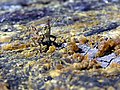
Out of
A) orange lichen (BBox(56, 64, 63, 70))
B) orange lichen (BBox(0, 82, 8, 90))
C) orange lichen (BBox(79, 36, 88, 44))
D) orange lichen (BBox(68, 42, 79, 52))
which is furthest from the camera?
orange lichen (BBox(79, 36, 88, 44))

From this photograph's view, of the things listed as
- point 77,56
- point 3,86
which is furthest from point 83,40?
point 3,86

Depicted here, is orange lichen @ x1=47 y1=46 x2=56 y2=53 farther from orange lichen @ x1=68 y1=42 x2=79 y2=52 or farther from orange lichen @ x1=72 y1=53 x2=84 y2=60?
orange lichen @ x1=72 y1=53 x2=84 y2=60

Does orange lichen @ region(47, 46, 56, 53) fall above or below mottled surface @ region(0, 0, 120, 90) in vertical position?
above

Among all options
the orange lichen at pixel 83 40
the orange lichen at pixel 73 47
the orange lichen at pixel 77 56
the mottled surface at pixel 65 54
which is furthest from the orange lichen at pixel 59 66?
the orange lichen at pixel 83 40

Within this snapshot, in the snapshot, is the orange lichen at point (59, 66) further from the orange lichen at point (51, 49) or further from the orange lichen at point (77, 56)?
the orange lichen at point (51, 49)

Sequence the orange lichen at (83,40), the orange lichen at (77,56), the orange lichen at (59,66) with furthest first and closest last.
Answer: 1. the orange lichen at (83,40)
2. the orange lichen at (77,56)
3. the orange lichen at (59,66)

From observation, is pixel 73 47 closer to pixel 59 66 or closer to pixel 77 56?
pixel 77 56

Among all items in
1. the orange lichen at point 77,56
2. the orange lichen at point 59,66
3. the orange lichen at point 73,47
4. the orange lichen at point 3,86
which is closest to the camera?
the orange lichen at point 3,86

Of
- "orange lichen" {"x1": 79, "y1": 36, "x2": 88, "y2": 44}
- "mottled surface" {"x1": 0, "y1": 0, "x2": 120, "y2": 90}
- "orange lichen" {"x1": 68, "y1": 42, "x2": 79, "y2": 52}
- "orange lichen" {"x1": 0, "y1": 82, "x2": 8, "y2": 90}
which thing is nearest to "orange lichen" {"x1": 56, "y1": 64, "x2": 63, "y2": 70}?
"mottled surface" {"x1": 0, "y1": 0, "x2": 120, "y2": 90}

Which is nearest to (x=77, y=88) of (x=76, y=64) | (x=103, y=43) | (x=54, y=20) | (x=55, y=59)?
(x=76, y=64)

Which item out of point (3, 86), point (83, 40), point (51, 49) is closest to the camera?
point (3, 86)

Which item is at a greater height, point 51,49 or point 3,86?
point 51,49

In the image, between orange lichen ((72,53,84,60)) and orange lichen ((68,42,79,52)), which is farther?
orange lichen ((68,42,79,52))
